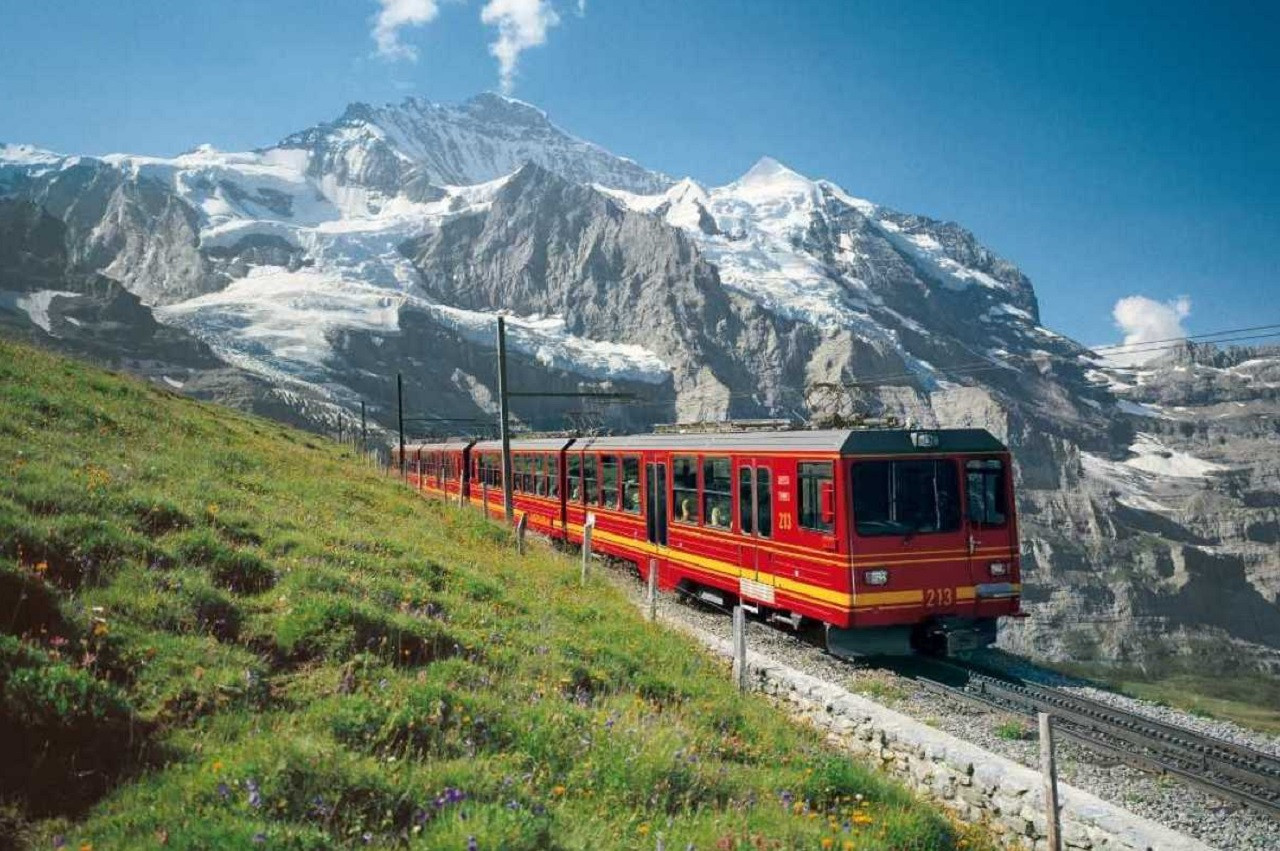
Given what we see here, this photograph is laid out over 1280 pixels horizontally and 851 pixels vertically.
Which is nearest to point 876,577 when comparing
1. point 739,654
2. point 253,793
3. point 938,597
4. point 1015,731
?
point 938,597

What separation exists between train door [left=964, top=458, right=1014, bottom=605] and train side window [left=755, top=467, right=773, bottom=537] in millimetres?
3064

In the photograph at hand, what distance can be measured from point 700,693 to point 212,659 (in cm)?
464

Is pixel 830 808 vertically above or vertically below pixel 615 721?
below

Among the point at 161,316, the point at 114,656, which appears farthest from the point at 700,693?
the point at 161,316

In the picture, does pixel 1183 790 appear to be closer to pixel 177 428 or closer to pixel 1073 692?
pixel 1073 692

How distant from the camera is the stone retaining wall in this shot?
21.4ft

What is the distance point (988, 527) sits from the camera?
42.4ft

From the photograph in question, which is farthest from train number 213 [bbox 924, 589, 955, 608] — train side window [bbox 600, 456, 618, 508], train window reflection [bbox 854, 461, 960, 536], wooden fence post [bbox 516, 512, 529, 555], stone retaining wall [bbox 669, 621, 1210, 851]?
train side window [bbox 600, 456, 618, 508]

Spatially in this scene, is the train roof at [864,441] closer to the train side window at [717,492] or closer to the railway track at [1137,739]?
the train side window at [717,492]

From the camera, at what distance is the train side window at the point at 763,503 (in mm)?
13898

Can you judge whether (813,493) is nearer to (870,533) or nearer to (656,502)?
(870,533)

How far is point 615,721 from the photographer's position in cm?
690

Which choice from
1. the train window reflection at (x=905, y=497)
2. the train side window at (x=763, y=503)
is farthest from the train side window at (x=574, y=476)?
the train window reflection at (x=905, y=497)

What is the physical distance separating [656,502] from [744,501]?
3724 mm
